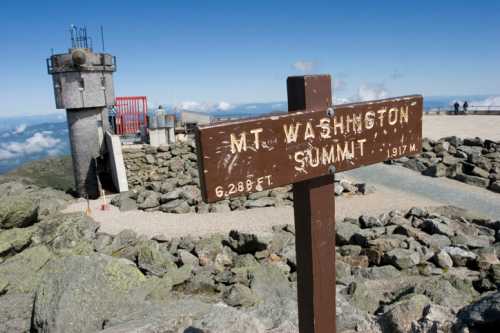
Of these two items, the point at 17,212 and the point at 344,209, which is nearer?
the point at 17,212

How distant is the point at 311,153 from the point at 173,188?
14.7m

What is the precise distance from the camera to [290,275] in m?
8.55

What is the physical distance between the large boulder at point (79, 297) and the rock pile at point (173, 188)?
27.6 ft

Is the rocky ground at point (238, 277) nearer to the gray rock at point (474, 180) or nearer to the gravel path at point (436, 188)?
the gravel path at point (436, 188)

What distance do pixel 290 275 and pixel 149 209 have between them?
8.22 m

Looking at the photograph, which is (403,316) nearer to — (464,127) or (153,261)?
(153,261)

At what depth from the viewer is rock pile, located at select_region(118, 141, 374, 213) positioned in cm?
1479

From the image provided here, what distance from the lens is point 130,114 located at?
22.7 metres

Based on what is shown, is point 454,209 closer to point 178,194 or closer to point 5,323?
point 178,194

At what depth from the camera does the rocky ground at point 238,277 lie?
14.8 ft

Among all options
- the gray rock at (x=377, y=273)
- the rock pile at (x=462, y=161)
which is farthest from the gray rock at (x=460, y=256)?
the rock pile at (x=462, y=161)

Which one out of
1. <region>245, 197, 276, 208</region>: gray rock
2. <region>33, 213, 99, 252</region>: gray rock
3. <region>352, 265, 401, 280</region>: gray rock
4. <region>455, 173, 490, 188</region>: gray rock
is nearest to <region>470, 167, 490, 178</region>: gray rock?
<region>455, 173, 490, 188</region>: gray rock

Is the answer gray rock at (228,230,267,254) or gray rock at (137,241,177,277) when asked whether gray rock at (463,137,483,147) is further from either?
gray rock at (137,241,177,277)

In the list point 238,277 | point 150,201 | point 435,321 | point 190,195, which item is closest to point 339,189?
point 190,195
